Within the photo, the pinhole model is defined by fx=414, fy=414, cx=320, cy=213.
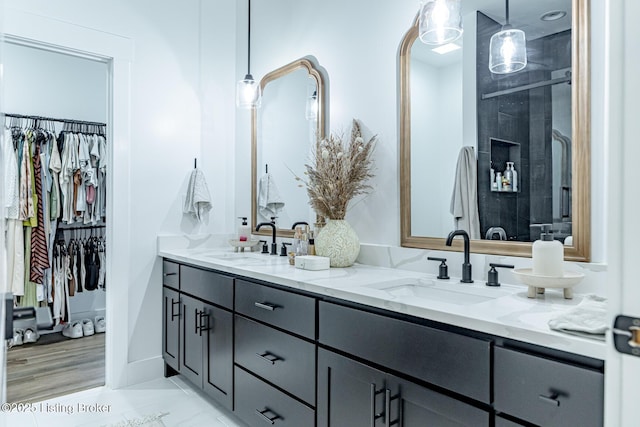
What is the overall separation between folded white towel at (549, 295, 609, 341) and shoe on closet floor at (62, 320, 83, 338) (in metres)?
3.97

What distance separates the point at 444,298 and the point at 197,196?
6.36 ft

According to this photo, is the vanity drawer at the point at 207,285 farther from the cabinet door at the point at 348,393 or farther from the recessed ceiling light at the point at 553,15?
the recessed ceiling light at the point at 553,15

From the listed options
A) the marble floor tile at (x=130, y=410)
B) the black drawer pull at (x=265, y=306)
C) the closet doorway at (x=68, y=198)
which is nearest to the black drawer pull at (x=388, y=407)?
the black drawer pull at (x=265, y=306)

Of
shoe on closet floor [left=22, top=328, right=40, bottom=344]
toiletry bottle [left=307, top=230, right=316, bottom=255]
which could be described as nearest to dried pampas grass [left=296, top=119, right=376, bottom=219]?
toiletry bottle [left=307, top=230, right=316, bottom=255]

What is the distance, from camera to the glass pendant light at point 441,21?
5.60ft

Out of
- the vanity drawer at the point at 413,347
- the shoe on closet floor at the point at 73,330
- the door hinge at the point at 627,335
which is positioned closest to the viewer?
the door hinge at the point at 627,335

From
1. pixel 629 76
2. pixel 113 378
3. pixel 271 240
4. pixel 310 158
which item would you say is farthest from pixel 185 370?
pixel 629 76

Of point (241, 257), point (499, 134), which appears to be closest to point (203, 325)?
point (241, 257)

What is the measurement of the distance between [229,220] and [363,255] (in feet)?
4.52

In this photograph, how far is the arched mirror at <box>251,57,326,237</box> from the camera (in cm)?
268

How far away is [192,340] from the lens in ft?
8.30

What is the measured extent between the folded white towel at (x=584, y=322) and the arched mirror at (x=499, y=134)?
1.79 feet

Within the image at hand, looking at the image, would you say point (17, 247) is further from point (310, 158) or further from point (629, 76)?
point (629, 76)

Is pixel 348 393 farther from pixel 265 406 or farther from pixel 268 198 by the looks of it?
pixel 268 198
